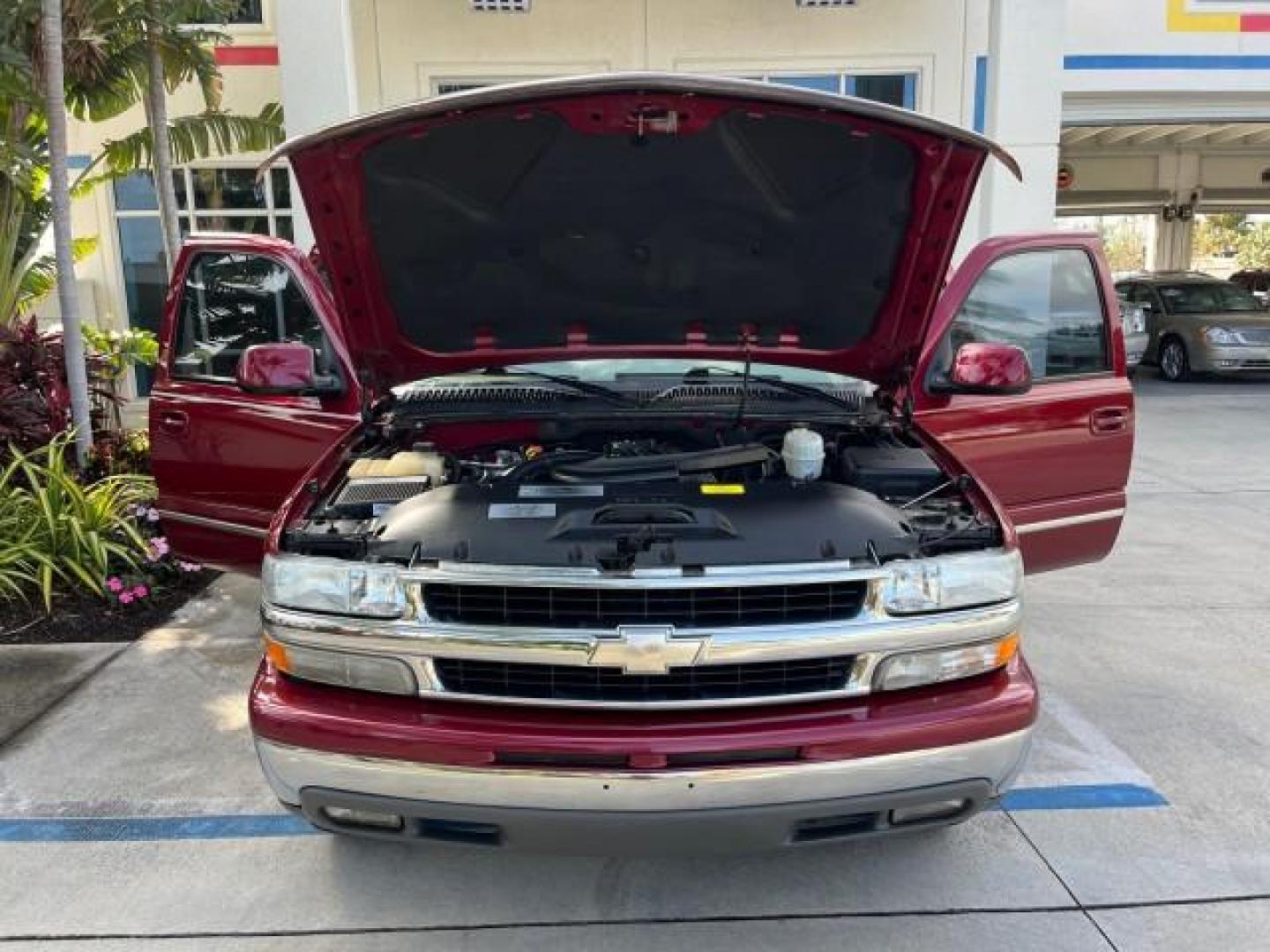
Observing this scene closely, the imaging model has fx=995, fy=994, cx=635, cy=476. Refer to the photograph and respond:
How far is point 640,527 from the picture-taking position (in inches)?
102

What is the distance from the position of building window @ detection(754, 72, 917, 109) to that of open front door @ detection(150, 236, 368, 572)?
287 inches

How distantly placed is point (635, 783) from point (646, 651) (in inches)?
11.9

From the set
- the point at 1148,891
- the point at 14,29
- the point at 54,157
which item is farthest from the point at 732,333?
the point at 14,29

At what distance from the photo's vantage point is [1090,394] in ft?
13.8

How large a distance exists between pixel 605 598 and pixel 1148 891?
188 centimetres

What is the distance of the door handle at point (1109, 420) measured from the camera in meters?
4.19

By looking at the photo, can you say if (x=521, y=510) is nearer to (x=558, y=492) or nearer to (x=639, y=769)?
(x=558, y=492)

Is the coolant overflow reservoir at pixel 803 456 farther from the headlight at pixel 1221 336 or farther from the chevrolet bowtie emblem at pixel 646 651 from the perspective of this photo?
the headlight at pixel 1221 336

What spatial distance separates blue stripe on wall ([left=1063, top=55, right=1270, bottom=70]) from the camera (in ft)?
39.3

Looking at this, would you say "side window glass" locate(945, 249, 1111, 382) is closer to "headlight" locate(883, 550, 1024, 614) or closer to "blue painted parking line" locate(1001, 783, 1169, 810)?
"blue painted parking line" locate(1001, 783, 1169, 810)

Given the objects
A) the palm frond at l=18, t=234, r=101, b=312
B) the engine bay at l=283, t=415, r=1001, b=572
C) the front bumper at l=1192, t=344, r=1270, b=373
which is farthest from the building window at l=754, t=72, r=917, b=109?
the engine bay at l=283, t=415, r=1001, b=572

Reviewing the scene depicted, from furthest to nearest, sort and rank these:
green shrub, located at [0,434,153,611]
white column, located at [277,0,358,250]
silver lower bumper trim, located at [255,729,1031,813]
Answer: white column, located at [277,0,358,250] → green shrub, located at [0,434,153,611] → silver lower bumper trim, located at [255,729,1031,813]

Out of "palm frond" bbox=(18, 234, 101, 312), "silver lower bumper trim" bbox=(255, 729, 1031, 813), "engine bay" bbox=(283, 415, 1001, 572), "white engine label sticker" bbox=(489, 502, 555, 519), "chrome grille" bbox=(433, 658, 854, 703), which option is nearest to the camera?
"silver lower bumper trim" bbox=(255, 729, 1031, 813)

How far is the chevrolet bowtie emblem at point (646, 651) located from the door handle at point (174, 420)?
2837 millimetres
